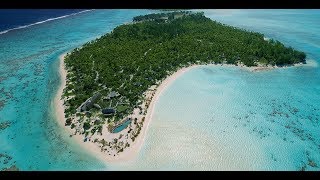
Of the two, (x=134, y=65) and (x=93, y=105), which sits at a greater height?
(x=134, y=65)

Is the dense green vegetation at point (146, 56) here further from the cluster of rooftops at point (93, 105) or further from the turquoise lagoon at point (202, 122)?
the turquoise lagoon at point (202, 122)

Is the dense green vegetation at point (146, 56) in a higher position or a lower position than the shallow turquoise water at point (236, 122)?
higher

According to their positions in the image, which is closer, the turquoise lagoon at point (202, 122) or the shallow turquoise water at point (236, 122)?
the turquoise lagoon at point (202, 122)

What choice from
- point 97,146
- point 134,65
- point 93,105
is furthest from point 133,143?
point 134,65

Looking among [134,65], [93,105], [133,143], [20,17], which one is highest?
[134,65]

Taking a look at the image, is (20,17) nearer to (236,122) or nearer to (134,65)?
(134,65)

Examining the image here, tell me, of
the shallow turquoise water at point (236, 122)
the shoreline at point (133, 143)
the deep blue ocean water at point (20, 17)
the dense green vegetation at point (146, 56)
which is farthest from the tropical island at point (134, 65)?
the deep blue ocean water at point (20, 17)
